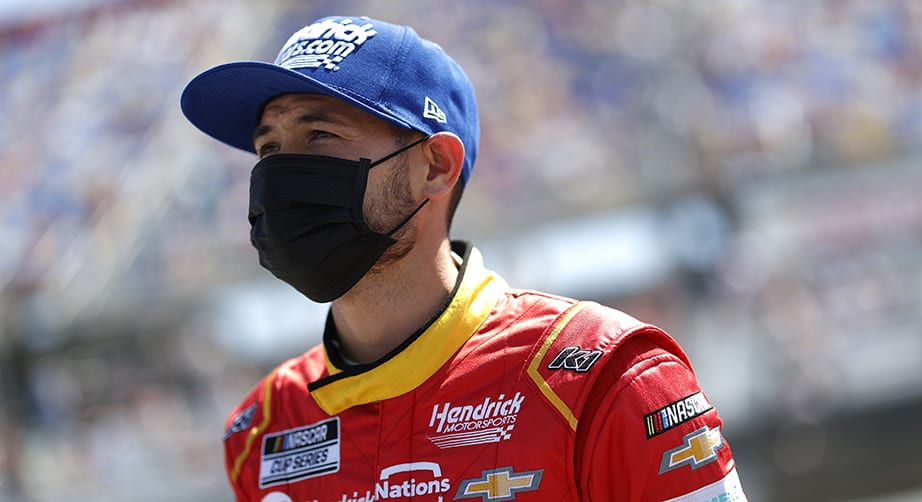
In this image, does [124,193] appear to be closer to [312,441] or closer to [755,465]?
[755,465]

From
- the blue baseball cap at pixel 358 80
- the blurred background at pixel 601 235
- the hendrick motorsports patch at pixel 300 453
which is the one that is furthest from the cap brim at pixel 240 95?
the blurred background at pixel 601 235

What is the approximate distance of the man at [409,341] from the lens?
1.68m

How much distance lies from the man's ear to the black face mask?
47 millimetres

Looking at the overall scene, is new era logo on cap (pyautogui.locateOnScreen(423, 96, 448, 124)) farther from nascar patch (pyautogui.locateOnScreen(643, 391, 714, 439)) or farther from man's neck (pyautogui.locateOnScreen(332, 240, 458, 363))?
nascar patch (pyautogui.locateOnScreen(643, 391, 714, 439))

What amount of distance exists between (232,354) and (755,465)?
4548mm

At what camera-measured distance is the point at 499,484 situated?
169cm

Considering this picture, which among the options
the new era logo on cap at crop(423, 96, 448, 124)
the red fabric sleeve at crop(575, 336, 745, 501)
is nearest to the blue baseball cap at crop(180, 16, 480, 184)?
the new era logo on cap at crop(423, 96, 448, 124)

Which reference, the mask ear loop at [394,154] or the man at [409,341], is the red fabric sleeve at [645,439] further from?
the mask ear loop at [394,154]

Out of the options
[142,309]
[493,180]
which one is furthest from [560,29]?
[142,309]

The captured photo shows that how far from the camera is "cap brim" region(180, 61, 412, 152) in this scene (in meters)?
1.86

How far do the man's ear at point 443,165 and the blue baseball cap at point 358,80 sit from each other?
31mm

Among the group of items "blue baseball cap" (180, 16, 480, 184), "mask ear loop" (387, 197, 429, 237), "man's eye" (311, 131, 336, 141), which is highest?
"blue baseball cap" (180, 16, 480, 184)

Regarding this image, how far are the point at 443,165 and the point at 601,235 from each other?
7330 mm

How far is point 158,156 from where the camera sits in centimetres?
1072
